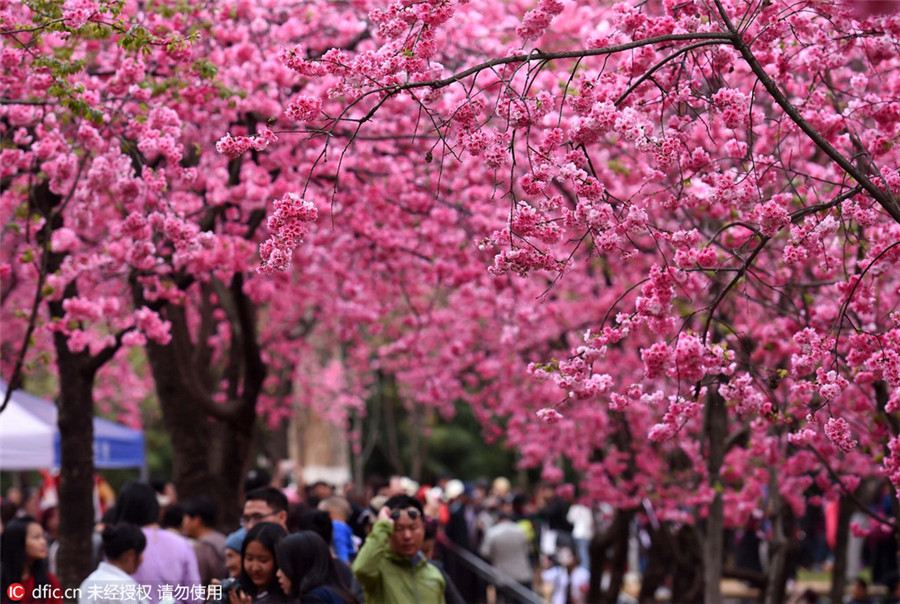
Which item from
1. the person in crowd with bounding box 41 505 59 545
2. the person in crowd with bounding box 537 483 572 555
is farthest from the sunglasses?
the person in crowd with bounding box 537 483 572 555

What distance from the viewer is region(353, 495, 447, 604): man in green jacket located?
6.25m

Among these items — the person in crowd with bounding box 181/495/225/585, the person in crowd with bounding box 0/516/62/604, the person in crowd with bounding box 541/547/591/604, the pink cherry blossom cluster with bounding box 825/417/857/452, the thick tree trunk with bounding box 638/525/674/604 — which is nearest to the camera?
the pink cherry blossom cluster with bounding box 825/417/857/452

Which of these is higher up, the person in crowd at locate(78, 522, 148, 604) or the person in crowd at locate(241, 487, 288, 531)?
the person in crowd at locate(241, 487, 288, 531)

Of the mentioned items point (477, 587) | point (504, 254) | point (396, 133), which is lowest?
point (477, 587)

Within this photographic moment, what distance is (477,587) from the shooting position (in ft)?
51.3

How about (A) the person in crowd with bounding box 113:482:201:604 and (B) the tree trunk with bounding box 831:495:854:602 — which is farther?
(B) the tree trunk with bounding box 831:495:854:602

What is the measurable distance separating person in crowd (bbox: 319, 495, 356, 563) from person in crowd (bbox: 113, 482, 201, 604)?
3.28ft

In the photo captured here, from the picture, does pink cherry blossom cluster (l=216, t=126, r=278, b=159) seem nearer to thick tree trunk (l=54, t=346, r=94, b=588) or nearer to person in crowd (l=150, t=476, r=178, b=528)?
thick tree trunk (l=54, t=346, r=94, b=588)

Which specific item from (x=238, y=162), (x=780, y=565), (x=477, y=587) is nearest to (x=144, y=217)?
(x=238, y=162)

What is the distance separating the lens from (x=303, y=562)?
5.49 metres

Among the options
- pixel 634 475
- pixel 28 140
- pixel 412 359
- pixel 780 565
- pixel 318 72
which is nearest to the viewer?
pixel 318 72

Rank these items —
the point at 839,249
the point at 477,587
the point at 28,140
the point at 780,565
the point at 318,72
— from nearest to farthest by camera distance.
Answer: the point at 318,72 < the point at 28,140 < the point at 839,249 < the point at 780,565 < the point at 477,587

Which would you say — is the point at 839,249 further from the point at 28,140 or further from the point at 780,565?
the point at 28,140

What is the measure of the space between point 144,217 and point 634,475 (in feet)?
21.2
